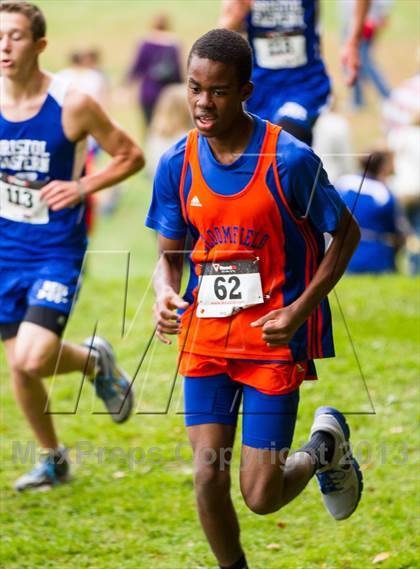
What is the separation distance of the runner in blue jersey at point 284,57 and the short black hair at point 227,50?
2256mm

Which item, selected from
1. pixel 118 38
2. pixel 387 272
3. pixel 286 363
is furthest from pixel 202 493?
pixel 118 38

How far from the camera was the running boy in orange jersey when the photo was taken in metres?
3.82

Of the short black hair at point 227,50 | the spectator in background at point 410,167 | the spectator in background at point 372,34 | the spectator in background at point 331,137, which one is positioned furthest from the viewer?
the spectator in background at point 372,34

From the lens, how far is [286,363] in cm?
401

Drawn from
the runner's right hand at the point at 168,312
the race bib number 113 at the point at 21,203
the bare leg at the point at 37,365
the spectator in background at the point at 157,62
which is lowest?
the spectator in background at the point at 157,62

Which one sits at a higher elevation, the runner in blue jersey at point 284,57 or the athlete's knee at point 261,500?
the runner in blue jersey at point 284,57

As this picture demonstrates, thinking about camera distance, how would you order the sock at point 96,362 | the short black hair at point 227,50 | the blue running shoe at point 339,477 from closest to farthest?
the short black hair at point 227,50, the blue running shoe at point 339,477, the sock at point 96,362

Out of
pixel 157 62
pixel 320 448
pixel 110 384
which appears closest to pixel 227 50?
pixel 320 448

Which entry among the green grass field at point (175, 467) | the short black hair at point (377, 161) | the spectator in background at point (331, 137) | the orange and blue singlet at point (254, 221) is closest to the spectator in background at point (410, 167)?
the short black hair at point (377, 161)

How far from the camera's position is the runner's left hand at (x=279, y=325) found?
3.79m

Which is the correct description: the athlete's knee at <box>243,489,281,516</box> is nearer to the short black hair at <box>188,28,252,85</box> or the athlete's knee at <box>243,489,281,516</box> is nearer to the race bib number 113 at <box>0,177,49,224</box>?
the short black hair at <box>188,28,252,85</box>

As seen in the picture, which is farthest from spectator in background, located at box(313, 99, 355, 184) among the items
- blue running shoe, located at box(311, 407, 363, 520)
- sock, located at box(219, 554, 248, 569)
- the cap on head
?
sock, located at box(219, 554, 248, 569)

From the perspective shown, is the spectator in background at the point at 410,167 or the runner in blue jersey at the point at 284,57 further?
the spectator in background at the point at 410,167

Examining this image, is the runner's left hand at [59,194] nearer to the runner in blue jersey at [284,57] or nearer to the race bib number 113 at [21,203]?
the race bib number 113 at [21,203]
